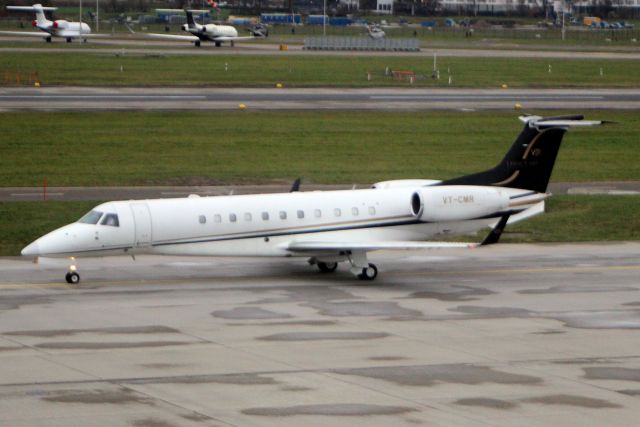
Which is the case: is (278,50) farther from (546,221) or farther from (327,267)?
(327,267)

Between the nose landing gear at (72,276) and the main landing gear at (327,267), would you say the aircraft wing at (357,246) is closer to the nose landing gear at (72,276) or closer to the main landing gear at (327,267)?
the main landing gear at (327,267)

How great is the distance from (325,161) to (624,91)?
133 feet

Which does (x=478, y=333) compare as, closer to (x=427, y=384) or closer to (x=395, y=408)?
(x=427, y=384)

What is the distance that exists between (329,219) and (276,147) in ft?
82.0

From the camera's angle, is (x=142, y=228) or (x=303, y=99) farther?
(x=303, y=99)

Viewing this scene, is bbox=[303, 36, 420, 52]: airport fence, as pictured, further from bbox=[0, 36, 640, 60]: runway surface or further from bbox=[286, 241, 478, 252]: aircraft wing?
bbox=[286, 241, 478, 252]: aircraft wing

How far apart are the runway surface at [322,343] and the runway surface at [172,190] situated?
974cm

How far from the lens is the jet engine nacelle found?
33906 millimetres

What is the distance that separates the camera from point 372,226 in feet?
111

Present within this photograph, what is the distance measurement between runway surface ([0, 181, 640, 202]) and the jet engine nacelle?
13728mm

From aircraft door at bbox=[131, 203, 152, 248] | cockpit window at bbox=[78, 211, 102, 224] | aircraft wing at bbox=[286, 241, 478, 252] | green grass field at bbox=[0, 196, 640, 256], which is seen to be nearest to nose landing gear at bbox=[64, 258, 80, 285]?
cockpit window at bbox=[78, 211, 102, 224]

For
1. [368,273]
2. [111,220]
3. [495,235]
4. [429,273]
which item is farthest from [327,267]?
[111,220]

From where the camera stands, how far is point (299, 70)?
9825 cm

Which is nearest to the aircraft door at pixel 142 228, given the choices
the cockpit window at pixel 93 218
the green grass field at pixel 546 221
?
the cockpit window at pixel 93 218
